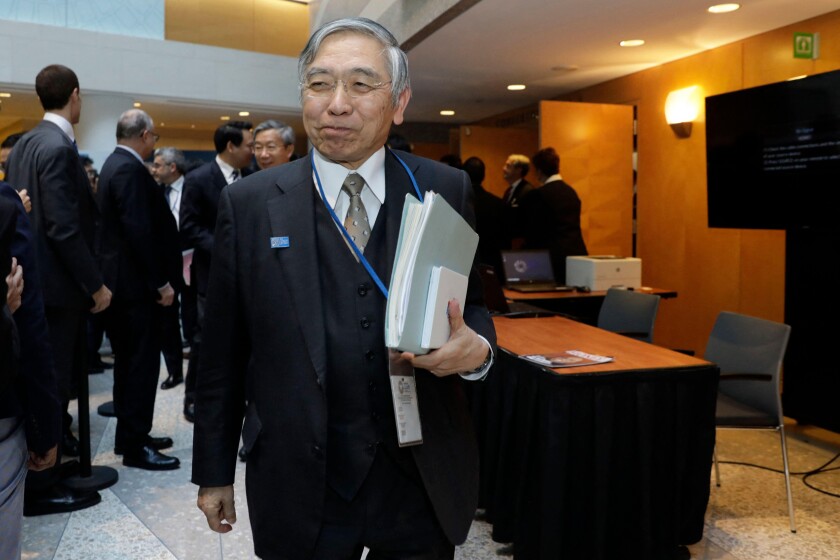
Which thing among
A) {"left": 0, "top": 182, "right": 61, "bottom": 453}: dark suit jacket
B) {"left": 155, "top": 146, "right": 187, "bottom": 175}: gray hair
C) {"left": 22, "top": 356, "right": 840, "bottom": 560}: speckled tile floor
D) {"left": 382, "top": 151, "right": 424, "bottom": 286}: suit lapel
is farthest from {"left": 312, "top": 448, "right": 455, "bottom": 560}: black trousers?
{"left": 155, "top": 146, "right": 187, "bottom": 175}: gray hair

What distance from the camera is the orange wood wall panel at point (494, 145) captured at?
10086 millimetres

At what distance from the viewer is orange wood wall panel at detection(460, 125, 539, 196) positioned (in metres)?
10.1

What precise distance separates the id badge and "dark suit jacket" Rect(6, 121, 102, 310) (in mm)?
2401

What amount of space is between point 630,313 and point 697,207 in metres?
2.63

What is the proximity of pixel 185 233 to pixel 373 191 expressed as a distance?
320cm

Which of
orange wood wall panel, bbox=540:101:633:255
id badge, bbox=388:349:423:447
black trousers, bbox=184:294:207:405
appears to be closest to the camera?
id badge, bbox=388:349:423:447

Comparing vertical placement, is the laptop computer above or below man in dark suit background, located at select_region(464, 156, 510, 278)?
below

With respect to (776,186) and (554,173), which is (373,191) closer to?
(776,186)

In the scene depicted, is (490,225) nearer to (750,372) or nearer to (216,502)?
(750,372)

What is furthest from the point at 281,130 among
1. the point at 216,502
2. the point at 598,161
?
the point at 598,161

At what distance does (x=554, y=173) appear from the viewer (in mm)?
6312

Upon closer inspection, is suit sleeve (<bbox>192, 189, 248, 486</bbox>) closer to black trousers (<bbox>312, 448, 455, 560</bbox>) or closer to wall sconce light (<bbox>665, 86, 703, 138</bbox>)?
black trousers (<bbox>312, 448, 455, 560</bbox>)

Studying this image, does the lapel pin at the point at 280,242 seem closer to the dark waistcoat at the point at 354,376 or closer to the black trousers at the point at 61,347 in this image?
the dark waistcoat at the point at 354,376

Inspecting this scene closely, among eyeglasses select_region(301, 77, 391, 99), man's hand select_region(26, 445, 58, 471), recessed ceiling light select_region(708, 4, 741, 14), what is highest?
recessed ceiling light select_region(708, 4, 741, 14)
